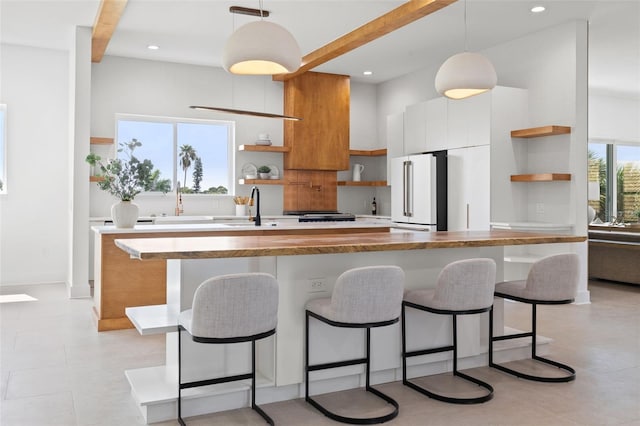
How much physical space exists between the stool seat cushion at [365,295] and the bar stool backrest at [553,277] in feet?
3.78

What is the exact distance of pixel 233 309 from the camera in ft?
8.45

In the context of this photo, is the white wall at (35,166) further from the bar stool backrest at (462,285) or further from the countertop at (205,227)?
the bar stool backrest at (462,285)

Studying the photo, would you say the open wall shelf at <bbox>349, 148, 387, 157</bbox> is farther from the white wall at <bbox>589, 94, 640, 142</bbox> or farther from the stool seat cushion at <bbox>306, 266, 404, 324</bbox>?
the stool seat cushion at <bbox>306, 266, 404, 324</bbox>

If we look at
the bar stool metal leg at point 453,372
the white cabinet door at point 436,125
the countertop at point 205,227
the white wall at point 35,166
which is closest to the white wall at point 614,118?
the white cabinet door at point 436,125

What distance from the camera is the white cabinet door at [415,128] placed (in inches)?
286

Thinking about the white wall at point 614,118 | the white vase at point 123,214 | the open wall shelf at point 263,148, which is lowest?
the white vase at point 123,214

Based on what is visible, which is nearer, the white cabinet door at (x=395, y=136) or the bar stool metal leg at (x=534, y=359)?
the bar stool metal leg at (x=534, y=359)

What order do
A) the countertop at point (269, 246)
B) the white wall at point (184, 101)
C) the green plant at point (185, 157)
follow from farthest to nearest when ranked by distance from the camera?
1. the green plant at point (185, 157)
2. the white wall at point (184, 101)
3. the countertop at point (269, 246)

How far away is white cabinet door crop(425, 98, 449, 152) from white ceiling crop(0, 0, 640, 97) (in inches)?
28.1

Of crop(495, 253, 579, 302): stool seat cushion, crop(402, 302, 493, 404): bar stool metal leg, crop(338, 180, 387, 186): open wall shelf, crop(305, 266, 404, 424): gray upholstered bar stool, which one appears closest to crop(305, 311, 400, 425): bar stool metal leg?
crop(305, 266, 404, 424): gray upholstered bar stool

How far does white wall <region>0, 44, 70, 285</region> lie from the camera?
7020 mm

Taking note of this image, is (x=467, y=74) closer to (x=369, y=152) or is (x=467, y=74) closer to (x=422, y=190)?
(x=422, y=190)

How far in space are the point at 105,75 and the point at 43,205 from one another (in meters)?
1.89

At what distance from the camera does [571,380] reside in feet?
11.5
